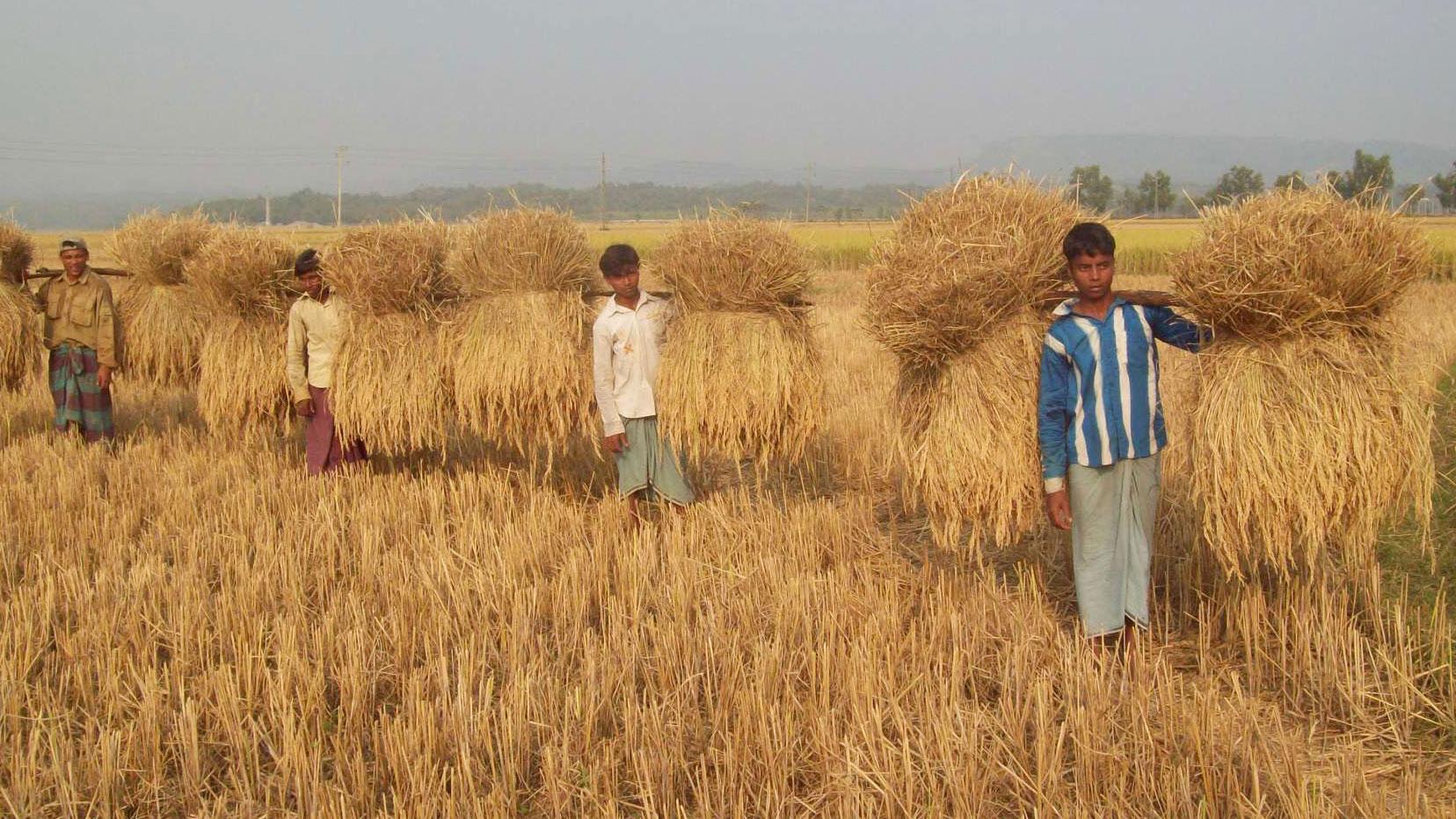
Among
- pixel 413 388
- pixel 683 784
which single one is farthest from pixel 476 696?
pixel 413 388

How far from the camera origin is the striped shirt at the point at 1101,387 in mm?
3531

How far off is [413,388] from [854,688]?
354cm

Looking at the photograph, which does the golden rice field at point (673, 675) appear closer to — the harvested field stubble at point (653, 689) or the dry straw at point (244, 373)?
the harvested field stubble at point (653, 689)

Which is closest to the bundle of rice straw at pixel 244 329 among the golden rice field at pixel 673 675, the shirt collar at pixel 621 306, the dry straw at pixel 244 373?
the dry straw at pixel 244 373

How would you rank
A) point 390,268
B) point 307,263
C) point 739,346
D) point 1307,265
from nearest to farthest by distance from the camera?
point 1307,265 < point 739,346 < point 390,268 < point 307,263

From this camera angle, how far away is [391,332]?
577 cm

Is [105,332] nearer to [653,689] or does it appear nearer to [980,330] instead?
[653,689]

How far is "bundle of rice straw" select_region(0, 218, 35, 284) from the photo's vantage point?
6988 millimetres

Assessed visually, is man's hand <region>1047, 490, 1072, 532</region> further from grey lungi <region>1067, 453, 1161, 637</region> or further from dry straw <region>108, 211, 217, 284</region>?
dry straw <region>108, 211, 217, 284</region>

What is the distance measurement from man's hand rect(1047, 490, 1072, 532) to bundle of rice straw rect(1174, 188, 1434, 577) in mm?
504

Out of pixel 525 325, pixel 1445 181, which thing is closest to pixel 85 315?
pixel 525 325

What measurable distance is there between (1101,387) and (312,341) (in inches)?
185

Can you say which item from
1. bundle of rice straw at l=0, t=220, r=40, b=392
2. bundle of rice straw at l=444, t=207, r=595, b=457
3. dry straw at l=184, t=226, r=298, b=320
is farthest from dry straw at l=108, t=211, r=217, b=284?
bundle of rice straw at l=444, t=207, r=595, b=457

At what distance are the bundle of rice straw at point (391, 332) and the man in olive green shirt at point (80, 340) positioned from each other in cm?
241
